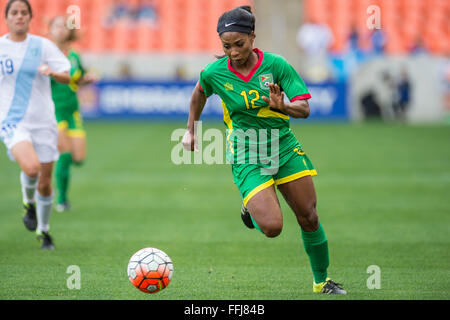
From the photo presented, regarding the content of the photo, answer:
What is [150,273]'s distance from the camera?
5.66 m

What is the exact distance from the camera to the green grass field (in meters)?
6.11

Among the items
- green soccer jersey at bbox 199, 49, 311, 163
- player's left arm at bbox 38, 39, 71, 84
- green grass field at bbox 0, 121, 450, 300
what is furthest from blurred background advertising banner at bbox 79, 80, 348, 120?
green soccer jersey at bbox 199, 49, 311, 163

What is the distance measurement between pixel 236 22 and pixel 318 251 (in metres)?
2.03

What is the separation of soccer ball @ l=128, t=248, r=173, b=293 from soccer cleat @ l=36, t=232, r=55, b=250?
7.52 ft

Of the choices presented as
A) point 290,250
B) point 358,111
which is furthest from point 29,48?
point 358,111

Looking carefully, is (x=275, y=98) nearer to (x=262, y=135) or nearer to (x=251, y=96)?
(x=251, y=96)

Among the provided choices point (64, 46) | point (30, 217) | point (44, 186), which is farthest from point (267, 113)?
point (64, 46)

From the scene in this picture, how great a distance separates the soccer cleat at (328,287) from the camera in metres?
5.80

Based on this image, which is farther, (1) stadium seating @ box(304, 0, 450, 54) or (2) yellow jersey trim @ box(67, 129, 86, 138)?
(1) stadium seating @ box(304, 0, 450, 54)

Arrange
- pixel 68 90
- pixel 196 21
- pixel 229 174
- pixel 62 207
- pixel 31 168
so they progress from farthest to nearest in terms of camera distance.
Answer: pixel 196 21, pixel 229 174, pixel 62 207, pixel 68 90, pixel 31 168

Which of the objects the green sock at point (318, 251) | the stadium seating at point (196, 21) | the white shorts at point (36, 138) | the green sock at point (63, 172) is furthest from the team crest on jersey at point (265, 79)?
the stadium seating at point (196, 21)

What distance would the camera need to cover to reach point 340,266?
6910 millimetres

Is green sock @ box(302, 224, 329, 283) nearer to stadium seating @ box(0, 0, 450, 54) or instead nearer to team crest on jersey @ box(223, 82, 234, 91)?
team crest on jersey @ box(223, 82, 234, 91)

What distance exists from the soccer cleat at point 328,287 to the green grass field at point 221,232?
12 cm
